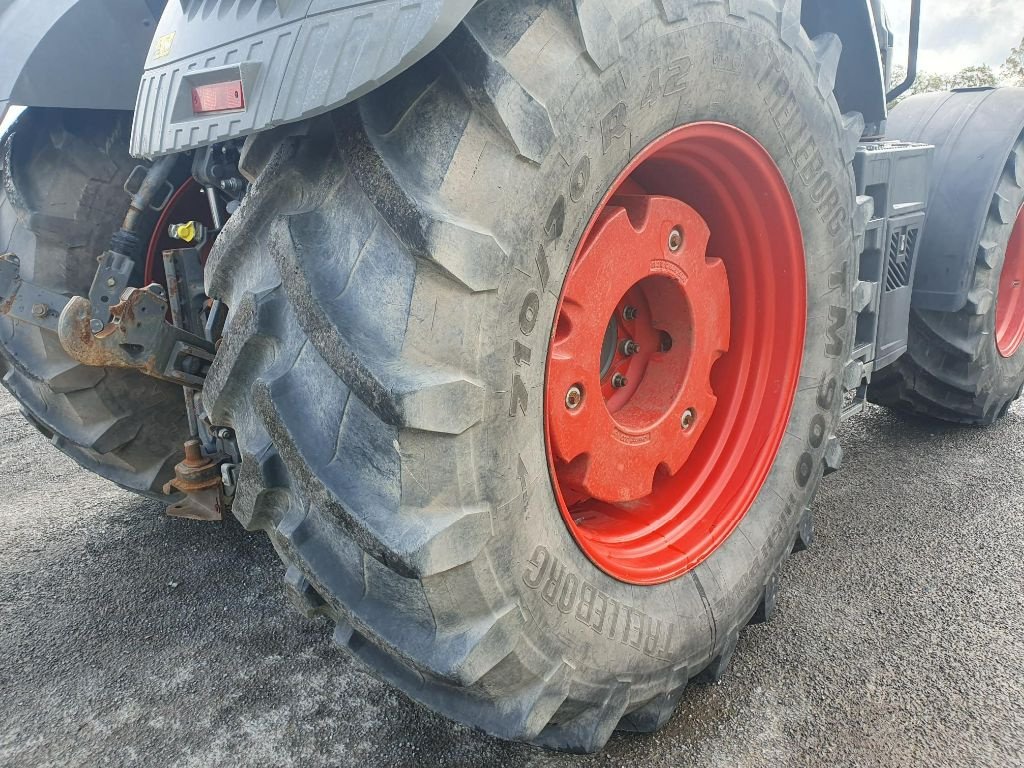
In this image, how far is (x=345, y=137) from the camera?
1005 millimetres

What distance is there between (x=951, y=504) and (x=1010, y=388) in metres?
0.99

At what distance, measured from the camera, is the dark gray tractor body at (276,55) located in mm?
866

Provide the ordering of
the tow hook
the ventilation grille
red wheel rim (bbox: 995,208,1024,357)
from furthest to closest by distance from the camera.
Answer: red wheel rim (bbox: 995,208,1024,357)
the ventilation grille
the tow hook

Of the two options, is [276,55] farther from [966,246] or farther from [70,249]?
[966,246]

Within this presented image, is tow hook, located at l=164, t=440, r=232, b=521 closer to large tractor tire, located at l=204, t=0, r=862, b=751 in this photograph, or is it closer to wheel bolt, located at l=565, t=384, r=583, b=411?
large tractor tire, located at l=204, t=0, r=862, b=751

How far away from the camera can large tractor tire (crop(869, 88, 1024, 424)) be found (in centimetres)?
264

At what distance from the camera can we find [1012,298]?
10.9 ft

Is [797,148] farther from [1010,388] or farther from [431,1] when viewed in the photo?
[1010,388]

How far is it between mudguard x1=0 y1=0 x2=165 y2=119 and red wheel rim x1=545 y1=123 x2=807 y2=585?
1.17m

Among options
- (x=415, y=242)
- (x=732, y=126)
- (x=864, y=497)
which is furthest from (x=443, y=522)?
(x=864, y=497)

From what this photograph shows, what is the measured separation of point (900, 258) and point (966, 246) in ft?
1.79

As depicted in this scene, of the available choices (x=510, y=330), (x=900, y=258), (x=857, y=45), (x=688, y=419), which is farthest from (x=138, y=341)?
(x=900, y=258)

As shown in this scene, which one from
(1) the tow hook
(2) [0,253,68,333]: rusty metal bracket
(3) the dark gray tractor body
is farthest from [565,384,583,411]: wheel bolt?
(2) [0,253,68,333]: rusty metal bracket

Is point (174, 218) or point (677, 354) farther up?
point (174, 218)
